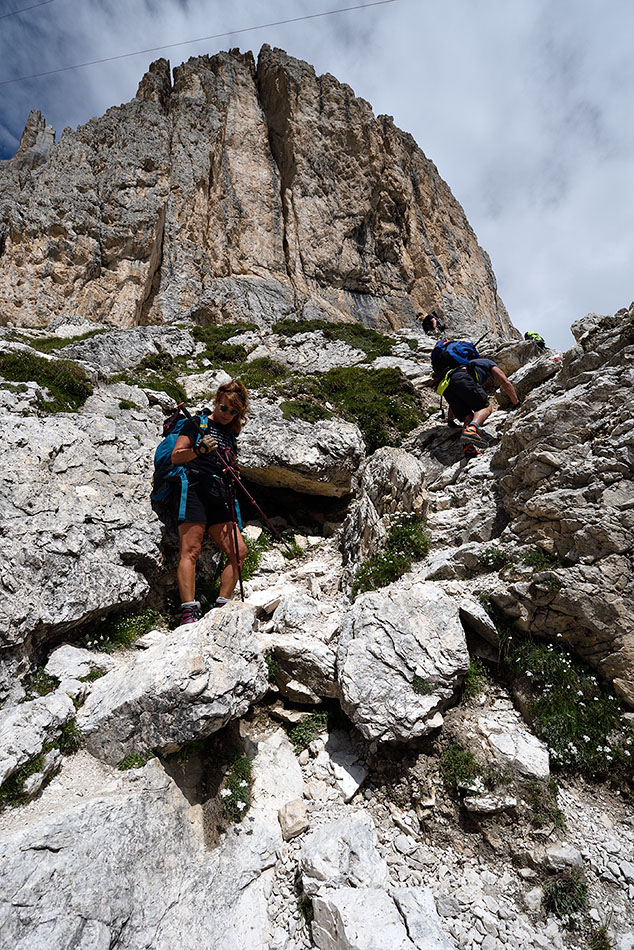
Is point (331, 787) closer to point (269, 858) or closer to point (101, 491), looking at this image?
point (269, 858)

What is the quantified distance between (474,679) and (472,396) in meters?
6.02

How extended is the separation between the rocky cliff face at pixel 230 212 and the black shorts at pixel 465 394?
75.0ft

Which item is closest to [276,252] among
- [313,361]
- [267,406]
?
[313,361]

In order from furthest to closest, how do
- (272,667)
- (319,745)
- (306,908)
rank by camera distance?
(272,667) < (319,745) < (306,908)

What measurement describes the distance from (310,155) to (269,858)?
4892 cm

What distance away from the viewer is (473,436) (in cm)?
850

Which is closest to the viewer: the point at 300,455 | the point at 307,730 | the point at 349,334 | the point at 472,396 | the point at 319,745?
the point at 319,745

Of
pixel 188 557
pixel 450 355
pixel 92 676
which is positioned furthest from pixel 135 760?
pixel 450 355

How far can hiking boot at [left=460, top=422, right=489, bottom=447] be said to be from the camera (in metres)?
8.49

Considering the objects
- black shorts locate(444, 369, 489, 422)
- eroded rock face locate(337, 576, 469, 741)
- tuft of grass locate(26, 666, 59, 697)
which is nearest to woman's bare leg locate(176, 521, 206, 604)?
tuft of grass locate(26, 666, 59, 697)

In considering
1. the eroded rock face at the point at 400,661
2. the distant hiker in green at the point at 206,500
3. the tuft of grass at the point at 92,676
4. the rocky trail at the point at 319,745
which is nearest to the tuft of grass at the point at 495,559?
the rocky trail at the point at 319,745

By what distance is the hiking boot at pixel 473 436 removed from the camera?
849 centimetres

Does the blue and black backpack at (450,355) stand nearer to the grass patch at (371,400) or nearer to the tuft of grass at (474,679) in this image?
the grass patch at (371,400)

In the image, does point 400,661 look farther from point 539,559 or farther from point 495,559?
point 539,559
